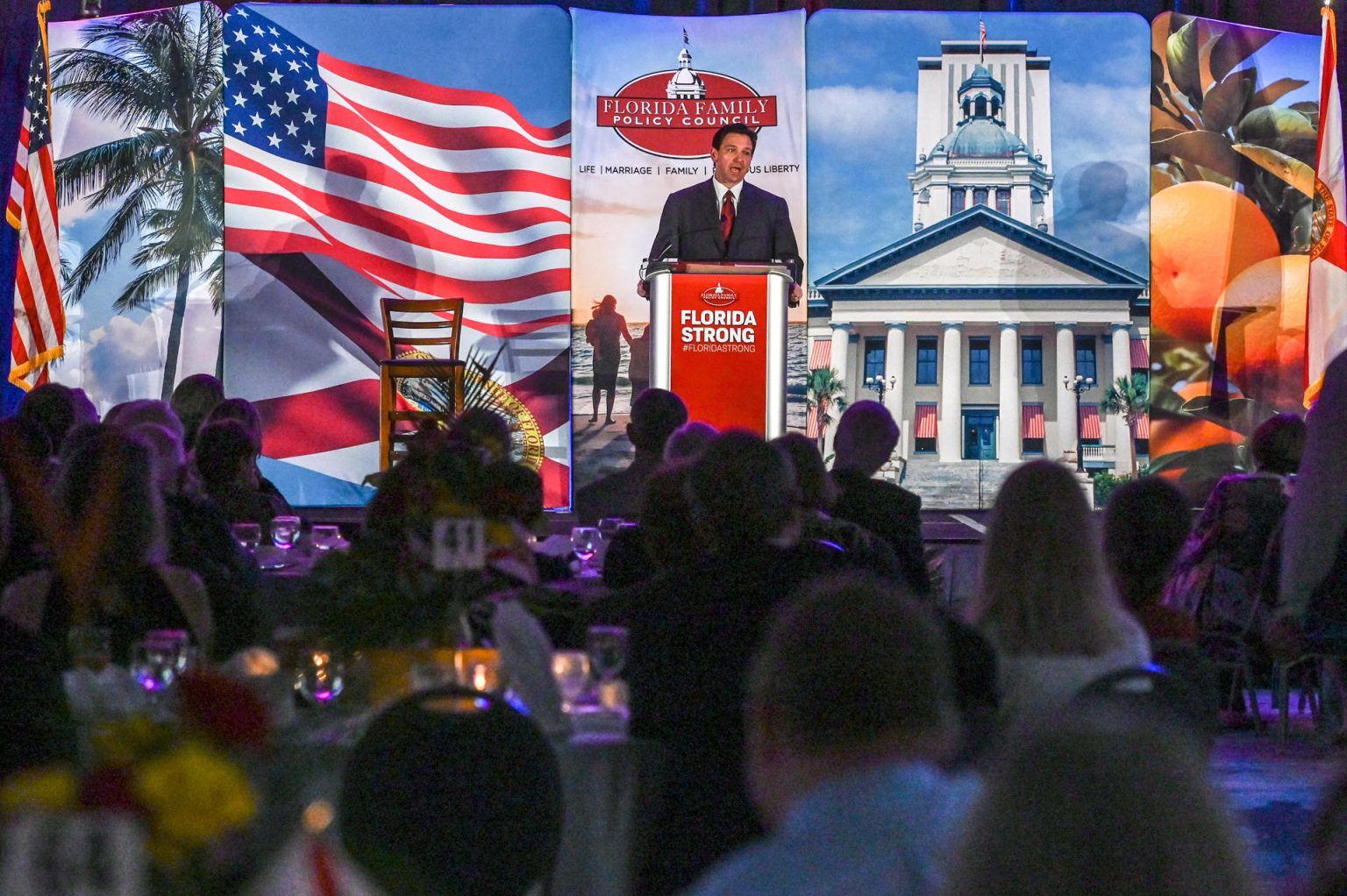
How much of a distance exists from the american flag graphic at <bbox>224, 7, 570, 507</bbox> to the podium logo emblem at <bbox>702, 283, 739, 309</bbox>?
7.95ft

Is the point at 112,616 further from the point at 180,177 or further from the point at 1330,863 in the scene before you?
the point at 180,177

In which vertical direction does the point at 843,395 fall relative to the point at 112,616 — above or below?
above

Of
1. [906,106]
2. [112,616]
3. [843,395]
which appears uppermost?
[906,106]

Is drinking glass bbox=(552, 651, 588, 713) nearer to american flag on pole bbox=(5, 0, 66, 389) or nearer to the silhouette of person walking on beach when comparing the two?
the silhouette of person walking on beach

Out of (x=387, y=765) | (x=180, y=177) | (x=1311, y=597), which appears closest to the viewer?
(x=387, y=765)

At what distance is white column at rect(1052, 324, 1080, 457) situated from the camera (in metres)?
9.49

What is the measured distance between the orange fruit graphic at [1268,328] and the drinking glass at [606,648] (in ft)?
24.9

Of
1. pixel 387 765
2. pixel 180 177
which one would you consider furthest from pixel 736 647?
pixel 180 177

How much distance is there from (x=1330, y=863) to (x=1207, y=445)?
340 inches

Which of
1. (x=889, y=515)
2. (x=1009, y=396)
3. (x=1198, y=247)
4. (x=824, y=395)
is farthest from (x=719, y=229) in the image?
(x=889, y=515)

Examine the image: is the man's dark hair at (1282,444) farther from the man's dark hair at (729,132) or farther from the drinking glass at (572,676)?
the man's dark hair at (729,132)

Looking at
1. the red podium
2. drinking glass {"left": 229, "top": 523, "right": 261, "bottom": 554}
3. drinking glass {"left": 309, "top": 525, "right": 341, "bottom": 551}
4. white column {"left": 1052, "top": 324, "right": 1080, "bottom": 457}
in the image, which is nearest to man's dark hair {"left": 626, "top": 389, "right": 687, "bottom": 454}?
drinking glass {"left": 309, "top": 525, "right": 341, "bottom": 551}

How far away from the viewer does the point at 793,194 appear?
904 centimetres

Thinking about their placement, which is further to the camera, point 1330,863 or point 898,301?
point 898,301
